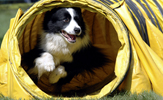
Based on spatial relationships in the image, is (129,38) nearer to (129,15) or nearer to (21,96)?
(129,15)

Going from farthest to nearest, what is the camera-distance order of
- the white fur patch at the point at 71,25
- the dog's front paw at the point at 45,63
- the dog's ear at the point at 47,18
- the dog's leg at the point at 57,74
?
the dog's ear at the point at 47,18, the dog's leg at the point at 57,74, the white fur patch at the point at 71,25, the dog's front paw at the point at 45,63

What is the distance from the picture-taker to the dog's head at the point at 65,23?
12.4 feet

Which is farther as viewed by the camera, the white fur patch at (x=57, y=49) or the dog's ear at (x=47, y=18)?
the dog's ear at (x=47, y=18)

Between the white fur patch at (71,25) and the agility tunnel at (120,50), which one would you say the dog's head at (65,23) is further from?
the agility tunnel at (120,50)

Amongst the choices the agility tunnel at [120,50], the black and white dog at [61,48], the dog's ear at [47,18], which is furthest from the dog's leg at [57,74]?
the dog's ear at [47,18]

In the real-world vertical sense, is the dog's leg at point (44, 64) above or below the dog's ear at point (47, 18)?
below

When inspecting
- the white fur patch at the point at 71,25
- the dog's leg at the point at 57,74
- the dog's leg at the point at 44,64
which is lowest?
the dog's leg at the point at 57,74

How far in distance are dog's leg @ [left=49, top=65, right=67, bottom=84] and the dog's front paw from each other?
0.27m

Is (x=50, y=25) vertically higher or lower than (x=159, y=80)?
higher

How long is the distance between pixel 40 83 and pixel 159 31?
2414 mm

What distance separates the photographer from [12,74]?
3305mm

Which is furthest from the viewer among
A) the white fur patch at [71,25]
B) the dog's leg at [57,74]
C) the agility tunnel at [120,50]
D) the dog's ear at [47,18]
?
the dog's ear at [47,18]

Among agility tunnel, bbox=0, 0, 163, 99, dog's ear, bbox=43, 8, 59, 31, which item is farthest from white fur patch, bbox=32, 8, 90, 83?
agility tunnel, bbox=0, 0, 163, 99

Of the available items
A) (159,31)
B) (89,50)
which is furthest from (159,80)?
(89,50)
